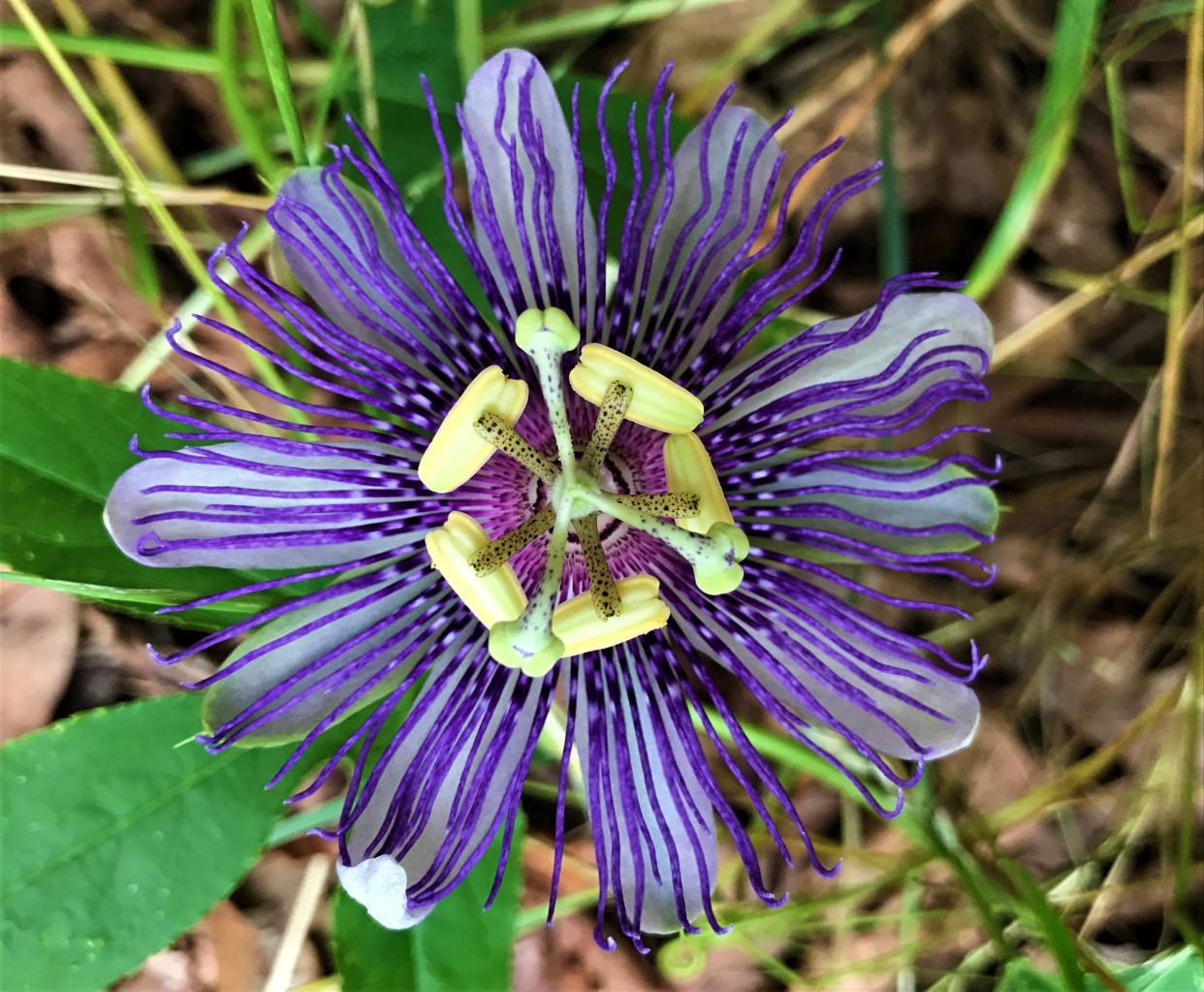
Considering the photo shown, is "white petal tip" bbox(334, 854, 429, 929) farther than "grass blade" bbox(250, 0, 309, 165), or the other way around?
"grass blade" bbox(250, 0, 309, 165)

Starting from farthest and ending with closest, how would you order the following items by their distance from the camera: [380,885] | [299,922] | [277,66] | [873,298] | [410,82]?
[873,298]
[299,922]
[410,82]
[277,66]
[380,885]

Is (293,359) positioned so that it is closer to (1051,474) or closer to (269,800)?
(269,800)

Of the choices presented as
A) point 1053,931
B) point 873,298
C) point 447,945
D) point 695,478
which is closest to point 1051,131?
point 873,298

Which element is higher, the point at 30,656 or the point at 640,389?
the point at 640,389

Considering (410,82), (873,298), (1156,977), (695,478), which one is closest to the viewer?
(695,478)

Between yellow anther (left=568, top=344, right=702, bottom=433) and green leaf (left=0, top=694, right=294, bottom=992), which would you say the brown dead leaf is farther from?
yellow anther (left=568, top=344, right=702, bottom=433)

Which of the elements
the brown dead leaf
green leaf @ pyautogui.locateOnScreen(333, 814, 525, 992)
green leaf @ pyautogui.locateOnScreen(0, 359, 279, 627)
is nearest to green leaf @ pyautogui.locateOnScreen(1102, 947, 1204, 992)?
green leaf @ pyautogui.locateOnScreen(333, 814, 525, 992)

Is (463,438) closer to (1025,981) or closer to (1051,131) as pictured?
(1025,981)
